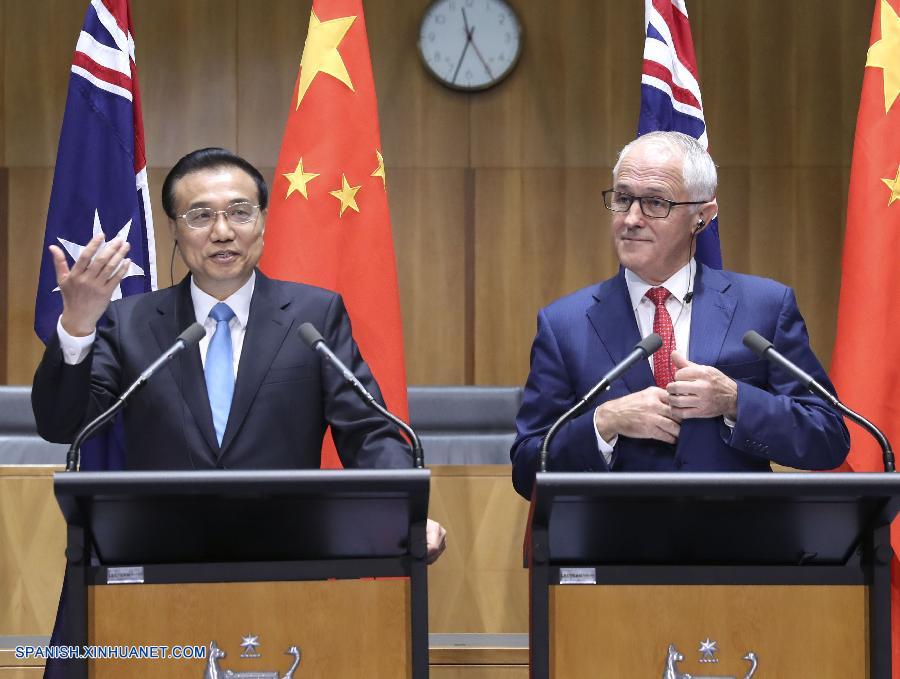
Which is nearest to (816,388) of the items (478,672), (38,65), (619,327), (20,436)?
(619,327)

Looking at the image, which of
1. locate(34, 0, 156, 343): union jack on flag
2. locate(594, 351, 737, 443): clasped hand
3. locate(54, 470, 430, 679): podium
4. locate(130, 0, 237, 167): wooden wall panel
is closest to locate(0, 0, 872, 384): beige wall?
locate(130, 0, 237, 167): wooden wall panel

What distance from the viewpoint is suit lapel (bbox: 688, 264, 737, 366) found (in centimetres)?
219

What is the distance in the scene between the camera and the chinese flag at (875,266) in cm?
309

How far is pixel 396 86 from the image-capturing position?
18.8 ft

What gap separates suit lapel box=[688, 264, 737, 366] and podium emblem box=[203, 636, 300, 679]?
38.5 inches

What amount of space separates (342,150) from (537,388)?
4.38 feet

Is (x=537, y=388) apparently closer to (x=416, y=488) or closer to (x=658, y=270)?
(x=658, y=270)

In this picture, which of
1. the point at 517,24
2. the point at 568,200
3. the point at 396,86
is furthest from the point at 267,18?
the point at 568,200

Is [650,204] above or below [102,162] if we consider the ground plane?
below

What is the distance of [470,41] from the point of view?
18.6ft

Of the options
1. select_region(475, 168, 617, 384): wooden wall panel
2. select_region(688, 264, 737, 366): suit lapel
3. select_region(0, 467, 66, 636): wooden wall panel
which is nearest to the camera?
select_region(688, 264, 737, 366): suit lapel

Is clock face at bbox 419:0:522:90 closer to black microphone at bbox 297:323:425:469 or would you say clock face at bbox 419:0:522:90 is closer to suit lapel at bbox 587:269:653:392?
suit lapel at bbox 587:269:653:392

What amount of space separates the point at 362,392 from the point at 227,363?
587mm

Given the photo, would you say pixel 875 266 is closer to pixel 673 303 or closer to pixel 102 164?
pixel 673 303
